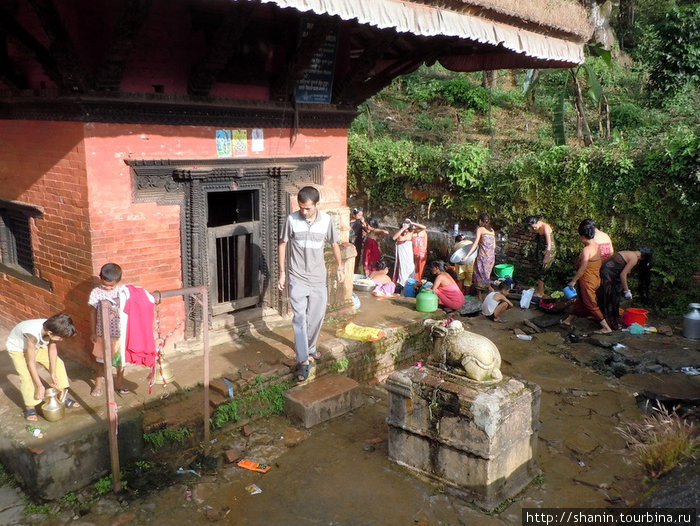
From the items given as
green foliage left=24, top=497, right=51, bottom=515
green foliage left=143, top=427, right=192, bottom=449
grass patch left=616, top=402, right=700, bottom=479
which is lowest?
green foliage left=24, top=497, right=51, bottom=515

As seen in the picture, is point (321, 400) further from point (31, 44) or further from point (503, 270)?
point (503, 270)

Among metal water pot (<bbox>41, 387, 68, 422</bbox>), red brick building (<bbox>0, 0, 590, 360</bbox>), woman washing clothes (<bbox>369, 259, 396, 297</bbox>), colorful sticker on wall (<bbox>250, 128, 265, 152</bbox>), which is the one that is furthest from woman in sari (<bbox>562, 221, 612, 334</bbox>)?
metal water pot (<bbox>41, 387, 68, 422</bbox>)

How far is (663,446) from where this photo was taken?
528cm

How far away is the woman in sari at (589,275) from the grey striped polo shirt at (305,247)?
16.1 feet

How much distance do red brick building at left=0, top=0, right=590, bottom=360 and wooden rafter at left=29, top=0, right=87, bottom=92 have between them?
0.01 meters

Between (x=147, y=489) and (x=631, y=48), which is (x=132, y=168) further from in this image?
(x=631, y=48)

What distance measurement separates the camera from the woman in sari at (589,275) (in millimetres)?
9398

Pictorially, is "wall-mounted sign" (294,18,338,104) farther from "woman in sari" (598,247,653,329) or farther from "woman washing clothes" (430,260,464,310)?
"woman in sari" (598,247,653,329)

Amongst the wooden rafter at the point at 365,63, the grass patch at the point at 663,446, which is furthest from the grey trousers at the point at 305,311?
the grass patch at the point at 663,446

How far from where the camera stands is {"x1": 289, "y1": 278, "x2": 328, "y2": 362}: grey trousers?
6656 millimetres

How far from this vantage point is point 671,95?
1750cm

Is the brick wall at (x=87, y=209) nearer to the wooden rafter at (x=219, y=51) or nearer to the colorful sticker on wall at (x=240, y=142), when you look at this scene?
the colorful sticker on wall at (x=240, y=142)

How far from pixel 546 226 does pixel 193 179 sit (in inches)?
270

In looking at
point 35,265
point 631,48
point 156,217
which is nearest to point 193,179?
point 156,217
